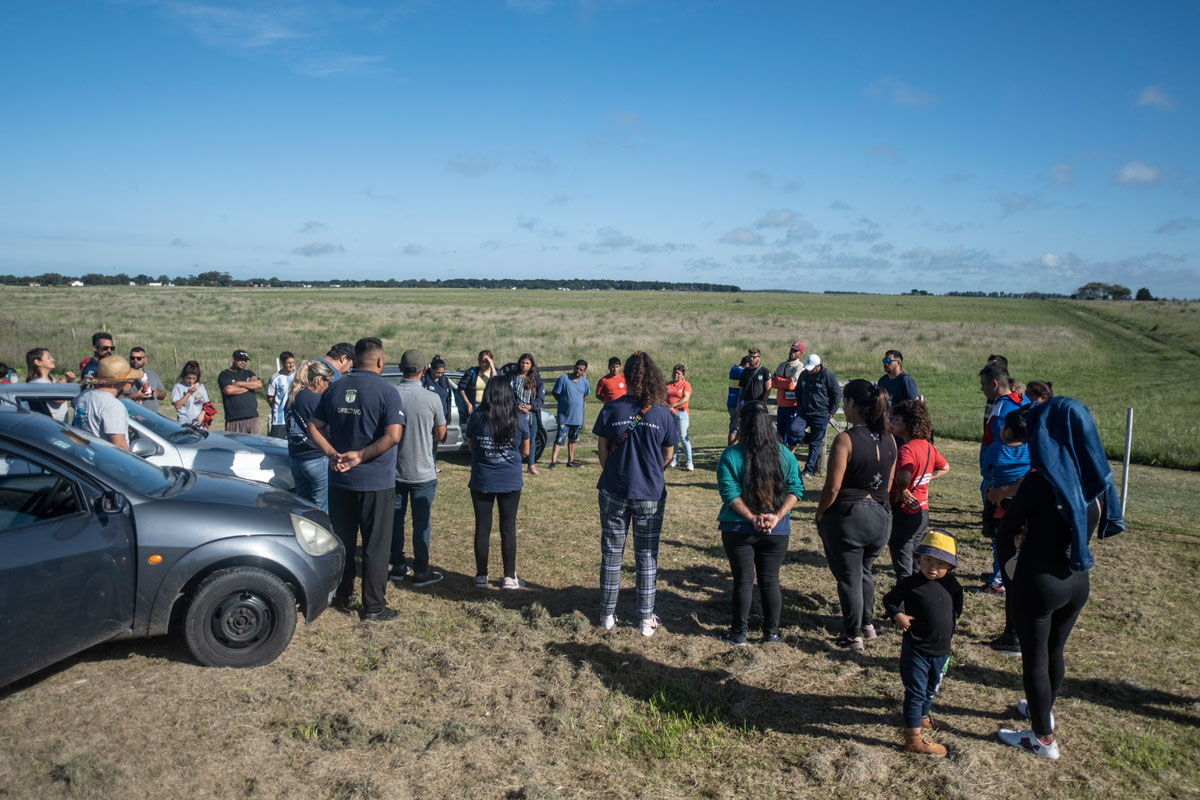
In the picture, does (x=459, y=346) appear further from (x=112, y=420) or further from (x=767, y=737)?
(x=767, y=737)

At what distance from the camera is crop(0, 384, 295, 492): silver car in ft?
23.7

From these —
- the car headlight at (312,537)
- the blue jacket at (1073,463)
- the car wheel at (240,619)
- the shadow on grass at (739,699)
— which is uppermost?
the blue jacket at (1073,463)

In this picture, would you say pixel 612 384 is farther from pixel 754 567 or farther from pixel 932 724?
pixel 932 724

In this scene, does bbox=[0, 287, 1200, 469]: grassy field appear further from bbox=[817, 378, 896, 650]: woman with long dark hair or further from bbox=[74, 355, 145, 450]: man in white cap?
bbox=[74, 355, 145, 450]: man in white cap

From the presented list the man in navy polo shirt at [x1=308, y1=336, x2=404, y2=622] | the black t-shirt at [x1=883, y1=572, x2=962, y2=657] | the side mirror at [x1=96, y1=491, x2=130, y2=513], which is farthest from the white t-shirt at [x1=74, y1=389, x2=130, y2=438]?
the black t-shirt at [x1=883, y1=572, x2=962, y2=657]

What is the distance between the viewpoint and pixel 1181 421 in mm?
17422

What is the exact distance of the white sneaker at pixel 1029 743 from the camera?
4113 millimetres

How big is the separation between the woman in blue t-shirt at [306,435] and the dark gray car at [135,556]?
114cm

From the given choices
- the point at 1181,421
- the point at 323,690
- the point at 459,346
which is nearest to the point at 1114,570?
the point at 323,690

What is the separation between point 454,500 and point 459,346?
29504 mm

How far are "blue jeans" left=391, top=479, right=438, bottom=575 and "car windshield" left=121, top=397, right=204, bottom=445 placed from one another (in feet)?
8.22

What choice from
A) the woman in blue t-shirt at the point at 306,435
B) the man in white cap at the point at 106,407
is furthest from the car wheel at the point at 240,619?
the man in white cap at the point at 106,407

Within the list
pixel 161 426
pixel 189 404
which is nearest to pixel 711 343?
pixel 189 404

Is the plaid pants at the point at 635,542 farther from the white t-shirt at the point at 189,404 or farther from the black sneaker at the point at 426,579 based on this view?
the white t-shirt at the point at 189,404
